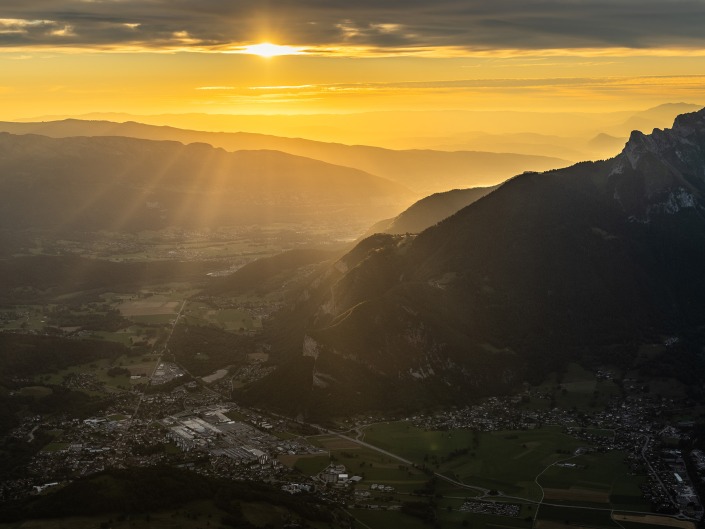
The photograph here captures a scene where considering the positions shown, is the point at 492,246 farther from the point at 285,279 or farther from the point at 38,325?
the point at 38,325

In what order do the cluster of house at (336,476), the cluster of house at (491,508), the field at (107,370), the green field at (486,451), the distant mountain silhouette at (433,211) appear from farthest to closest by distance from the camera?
the distant mountain silhouette at (433,211) < the field at (107,370) < the green field at (486,451) < the cluster of house at (336,476) < the cluster of house at (491,508)

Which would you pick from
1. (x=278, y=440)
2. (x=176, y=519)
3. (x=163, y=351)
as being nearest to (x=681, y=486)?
(x=278, y=440)

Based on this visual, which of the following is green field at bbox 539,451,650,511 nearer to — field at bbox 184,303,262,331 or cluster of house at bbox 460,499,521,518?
cluster of house at bbox 460,499,521,518

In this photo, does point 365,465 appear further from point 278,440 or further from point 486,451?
point 486,451

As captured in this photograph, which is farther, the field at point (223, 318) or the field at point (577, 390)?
the field at point (223, 318)

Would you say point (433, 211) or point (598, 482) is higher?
point (433, 211)

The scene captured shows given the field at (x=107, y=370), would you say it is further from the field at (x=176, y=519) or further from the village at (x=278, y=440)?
the field at (x=176, y=519)

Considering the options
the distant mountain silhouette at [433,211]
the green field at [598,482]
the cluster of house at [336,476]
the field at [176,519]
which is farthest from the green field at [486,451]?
the distant mountain silhouette at [433,211]

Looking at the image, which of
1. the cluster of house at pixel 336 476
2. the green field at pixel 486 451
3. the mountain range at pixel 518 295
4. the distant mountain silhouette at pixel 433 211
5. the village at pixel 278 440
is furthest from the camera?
the distant mountain silhouette at pixel 433 211

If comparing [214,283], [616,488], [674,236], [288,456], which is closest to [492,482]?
[616,488]

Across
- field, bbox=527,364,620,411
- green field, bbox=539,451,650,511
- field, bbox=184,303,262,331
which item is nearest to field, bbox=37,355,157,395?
field, bbox=184,303,262,331
